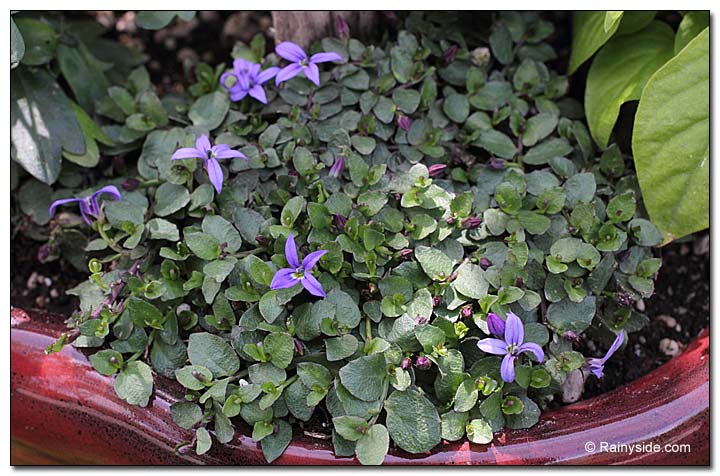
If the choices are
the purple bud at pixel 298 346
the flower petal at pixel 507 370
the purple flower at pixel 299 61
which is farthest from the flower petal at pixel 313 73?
the flower petal at pixel 507 370

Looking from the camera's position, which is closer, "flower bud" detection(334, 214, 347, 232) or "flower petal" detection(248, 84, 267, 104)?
"flower bud" detection(334, 214, 347, 232)

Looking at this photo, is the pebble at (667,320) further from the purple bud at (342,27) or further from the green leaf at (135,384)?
the green leaf at (135,384)

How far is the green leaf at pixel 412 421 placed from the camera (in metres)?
1.07

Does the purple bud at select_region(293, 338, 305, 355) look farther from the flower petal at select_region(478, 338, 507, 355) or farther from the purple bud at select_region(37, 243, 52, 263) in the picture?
the purple bud at select_region(37, 243, 52, 263)

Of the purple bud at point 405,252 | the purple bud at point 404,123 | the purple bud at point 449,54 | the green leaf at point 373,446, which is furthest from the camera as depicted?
the purple bud at point 449,54

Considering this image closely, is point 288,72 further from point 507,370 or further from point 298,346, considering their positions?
point 507,370

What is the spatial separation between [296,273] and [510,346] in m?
0.29

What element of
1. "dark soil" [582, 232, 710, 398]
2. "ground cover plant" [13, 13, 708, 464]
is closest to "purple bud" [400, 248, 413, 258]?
"ground cover plant" [13, 13, 708, 464]

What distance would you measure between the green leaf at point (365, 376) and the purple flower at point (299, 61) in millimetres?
466

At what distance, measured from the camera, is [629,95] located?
1.34 m

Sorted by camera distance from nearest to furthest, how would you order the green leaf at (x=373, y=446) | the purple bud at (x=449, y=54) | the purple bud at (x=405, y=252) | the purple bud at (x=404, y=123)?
the green leaf at (x=373, y=446)
the purple bud at (x=405, y=252)
the purple bud at (x=404, y=123)
the purple bud at (x=449, y=54)

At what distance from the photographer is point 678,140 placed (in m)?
1.22

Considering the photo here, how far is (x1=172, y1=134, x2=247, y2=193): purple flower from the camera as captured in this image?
120 centimetres

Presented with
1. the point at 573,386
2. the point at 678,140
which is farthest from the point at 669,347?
the point at 678,140
